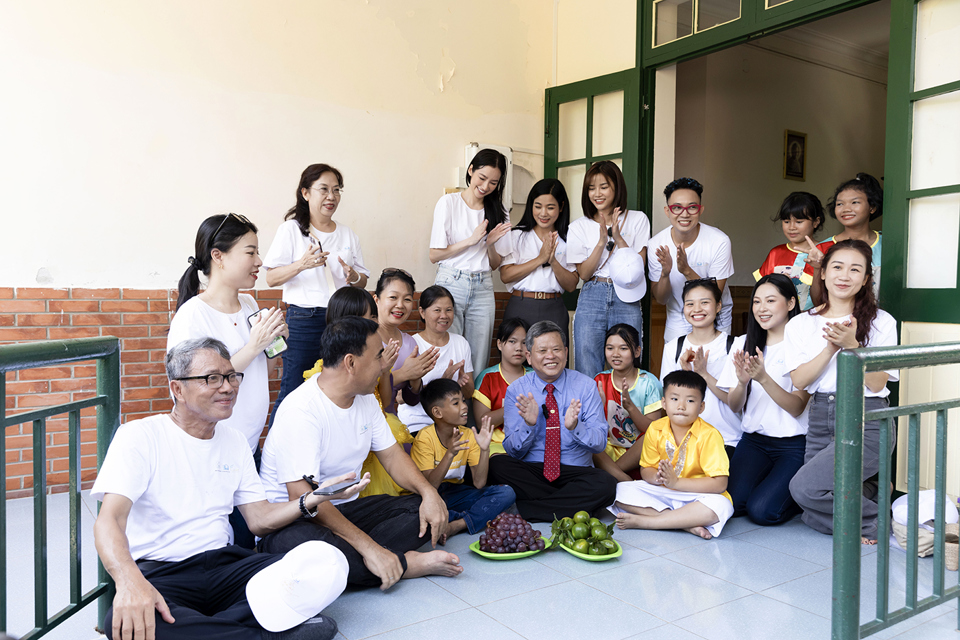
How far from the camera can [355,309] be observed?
3.22 meters

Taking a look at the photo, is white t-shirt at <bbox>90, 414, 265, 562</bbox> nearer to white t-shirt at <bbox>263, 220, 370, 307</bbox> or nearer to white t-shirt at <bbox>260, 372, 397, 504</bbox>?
white t-shirt at <bbox>260, 372, 397, 504</bbox>

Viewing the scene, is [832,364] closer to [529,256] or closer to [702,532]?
[702,532]

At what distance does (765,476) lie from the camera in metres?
3.42

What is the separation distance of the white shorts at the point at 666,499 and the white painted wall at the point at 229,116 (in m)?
2.23

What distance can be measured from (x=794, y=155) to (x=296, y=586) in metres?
6.63

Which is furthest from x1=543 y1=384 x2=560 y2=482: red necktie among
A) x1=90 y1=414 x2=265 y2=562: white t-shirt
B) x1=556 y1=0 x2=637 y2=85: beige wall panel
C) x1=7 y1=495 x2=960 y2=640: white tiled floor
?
x1=556 y1=0 x2=637 y2=85: beige wall panel

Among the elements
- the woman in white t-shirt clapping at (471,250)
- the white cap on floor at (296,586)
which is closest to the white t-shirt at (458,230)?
the woman in white t-shirt clapping at (471,250)

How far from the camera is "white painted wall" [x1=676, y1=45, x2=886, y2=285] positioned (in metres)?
6.32

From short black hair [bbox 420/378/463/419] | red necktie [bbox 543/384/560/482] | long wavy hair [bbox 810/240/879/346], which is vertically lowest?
red necktie [bbox 543/384/560/482]

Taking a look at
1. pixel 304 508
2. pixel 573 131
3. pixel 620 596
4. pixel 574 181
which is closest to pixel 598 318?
pixel 574 181

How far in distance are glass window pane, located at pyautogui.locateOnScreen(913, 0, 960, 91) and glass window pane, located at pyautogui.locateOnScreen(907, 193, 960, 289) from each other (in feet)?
1.83

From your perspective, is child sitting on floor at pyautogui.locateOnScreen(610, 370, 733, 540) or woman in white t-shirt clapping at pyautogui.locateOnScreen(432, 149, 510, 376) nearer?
child sitting on floor at pyautogui.locateOnScreen(610, 370, 733, 540)

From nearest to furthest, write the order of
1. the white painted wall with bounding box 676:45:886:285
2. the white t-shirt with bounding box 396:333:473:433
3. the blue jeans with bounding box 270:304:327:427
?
1. the white t-shirt with bounding box 396:333:473:433
2. the blue jeans with bounding box 270:304:327:427
3. the white painted wall with bounding box 676:45:886:285

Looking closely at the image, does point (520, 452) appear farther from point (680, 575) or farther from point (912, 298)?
point (912, 298)
